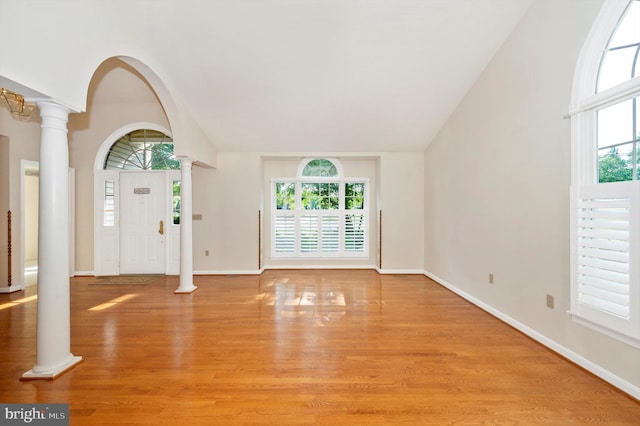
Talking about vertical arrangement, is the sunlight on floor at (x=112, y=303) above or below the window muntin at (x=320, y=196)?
below

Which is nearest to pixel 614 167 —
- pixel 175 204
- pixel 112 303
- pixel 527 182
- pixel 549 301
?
pixel 527 182

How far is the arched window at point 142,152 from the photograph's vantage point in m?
6.09

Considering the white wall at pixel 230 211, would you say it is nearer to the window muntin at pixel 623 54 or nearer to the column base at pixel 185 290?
the column base at pixel 185 290

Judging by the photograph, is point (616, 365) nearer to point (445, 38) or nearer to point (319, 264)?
point (445, 38)

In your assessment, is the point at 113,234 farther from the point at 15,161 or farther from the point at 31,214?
the point at 31,214

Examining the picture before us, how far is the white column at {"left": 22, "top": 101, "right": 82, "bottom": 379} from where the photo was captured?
2430 mm

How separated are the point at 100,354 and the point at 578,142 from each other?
4577mm

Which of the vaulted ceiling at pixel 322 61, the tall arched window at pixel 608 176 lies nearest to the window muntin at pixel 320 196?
the vaulted ceiling at pixel 322 61

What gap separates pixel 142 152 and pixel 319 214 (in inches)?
148

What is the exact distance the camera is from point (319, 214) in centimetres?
674

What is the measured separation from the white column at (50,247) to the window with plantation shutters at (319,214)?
4.36m

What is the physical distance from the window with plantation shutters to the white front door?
2216mm
